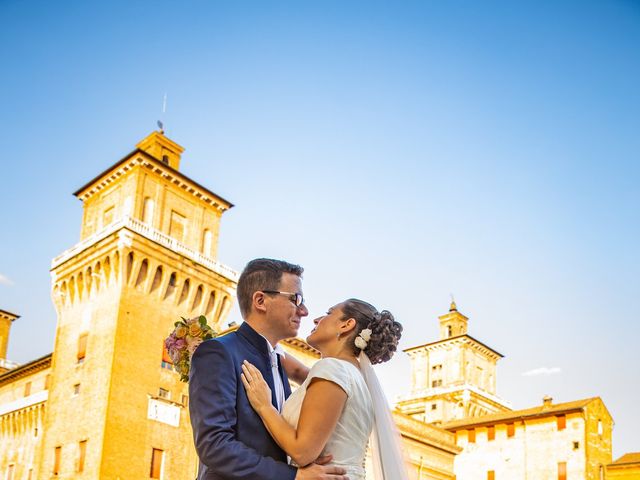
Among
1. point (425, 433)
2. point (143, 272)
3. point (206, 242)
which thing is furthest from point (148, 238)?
point (425, 433)

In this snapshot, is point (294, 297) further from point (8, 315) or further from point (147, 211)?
point (8, 315)

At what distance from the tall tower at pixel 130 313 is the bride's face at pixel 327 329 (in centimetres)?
2524

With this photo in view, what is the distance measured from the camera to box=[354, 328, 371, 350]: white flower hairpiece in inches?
157

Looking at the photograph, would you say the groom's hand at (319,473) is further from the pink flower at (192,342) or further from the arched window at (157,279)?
the arched window at (157,279)

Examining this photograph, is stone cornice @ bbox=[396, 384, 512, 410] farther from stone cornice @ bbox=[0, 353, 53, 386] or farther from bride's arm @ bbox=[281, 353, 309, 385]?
bride's arm @ bbox=[281, 353, 309, 385]

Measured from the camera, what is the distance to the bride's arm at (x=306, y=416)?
347 centimetres

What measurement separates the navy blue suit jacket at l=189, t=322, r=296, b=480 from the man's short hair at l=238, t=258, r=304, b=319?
26 cm

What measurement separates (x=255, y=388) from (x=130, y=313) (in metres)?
27.5

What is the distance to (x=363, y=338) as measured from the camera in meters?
4.00

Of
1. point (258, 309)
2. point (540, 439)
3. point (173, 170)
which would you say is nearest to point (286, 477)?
point (258, 309)

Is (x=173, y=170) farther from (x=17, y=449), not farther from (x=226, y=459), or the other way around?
(x=226, y=459)

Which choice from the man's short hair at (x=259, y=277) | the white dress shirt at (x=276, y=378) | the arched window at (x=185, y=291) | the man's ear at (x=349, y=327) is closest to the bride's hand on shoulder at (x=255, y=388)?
the white dress shirt at (x=276, y=378)

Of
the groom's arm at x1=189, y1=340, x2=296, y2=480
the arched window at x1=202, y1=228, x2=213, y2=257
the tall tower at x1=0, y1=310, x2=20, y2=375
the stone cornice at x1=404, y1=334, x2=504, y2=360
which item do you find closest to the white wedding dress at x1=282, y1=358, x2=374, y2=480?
the groom's arm at x1=189, y1=340, x2=296, y2=480

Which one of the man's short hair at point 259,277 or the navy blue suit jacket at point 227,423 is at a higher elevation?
the man's short hair at point 259,277
